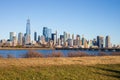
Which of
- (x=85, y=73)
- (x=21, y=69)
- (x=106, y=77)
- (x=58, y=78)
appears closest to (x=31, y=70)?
(x=21, y=69)

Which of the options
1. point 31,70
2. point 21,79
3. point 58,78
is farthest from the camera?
point 31,70

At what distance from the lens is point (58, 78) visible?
19094 mm

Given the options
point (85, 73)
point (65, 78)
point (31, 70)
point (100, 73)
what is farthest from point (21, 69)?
point (100, 73)

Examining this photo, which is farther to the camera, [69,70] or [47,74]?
[69,70]

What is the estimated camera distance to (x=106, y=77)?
69.1 feet

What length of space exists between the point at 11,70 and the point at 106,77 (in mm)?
7424

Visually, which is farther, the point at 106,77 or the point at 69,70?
the point at 69,70

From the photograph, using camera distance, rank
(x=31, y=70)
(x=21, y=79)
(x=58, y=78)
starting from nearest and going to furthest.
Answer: (x=21, y=79), (x=58, y=78), (x=31, y=70)

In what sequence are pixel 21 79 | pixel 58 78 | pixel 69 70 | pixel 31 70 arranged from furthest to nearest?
pixel 69 70, pixel 31 70, pixel 58 78, pixel 21 79

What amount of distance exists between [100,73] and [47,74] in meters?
5.14

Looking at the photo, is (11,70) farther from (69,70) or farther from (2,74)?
(69,70)

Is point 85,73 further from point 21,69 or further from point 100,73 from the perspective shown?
point 21,69

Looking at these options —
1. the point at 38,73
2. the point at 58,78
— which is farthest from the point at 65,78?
the point at 38,73

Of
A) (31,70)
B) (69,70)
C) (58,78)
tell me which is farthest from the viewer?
(69,70)
